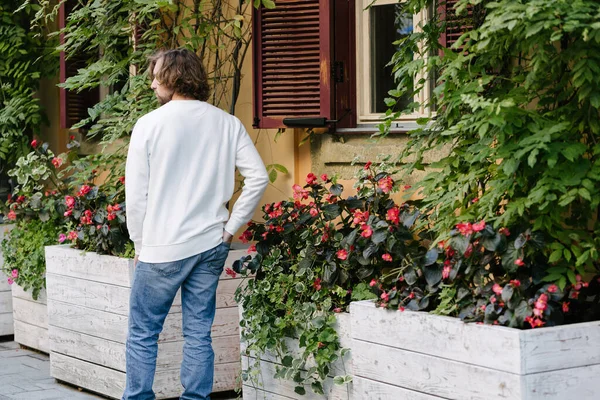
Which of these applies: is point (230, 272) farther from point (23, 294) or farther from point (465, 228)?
point (23, 294)

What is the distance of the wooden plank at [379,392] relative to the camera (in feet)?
13.7

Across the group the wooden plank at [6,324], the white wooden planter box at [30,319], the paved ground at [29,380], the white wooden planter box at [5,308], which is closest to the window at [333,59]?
the paved ground at [29,380]

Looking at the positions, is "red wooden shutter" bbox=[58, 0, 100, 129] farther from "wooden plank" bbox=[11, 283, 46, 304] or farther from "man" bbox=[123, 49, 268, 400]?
"man" bbox=[123, 49, 268, 400]

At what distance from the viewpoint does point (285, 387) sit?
5113mm

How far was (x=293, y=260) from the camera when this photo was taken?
5230 millimetres

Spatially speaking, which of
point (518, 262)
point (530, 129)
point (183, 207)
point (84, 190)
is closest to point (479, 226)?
point (518, 262)

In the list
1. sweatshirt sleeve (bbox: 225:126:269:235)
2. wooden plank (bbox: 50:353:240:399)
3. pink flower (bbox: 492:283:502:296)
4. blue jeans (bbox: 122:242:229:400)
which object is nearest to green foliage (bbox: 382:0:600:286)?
pink flower (bbox: 492:283:502:296)

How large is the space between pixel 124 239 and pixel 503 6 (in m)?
3.10

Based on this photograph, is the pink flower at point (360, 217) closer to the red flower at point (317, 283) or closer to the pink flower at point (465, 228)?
the red flower at point (317, 283)

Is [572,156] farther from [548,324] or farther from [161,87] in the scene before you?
[161,87]

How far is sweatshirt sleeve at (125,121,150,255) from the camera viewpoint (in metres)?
4.59

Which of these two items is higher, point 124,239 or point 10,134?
point 10,134

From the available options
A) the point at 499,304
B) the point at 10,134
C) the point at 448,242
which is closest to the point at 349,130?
the point at 448,242

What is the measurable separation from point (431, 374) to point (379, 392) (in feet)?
1.20
